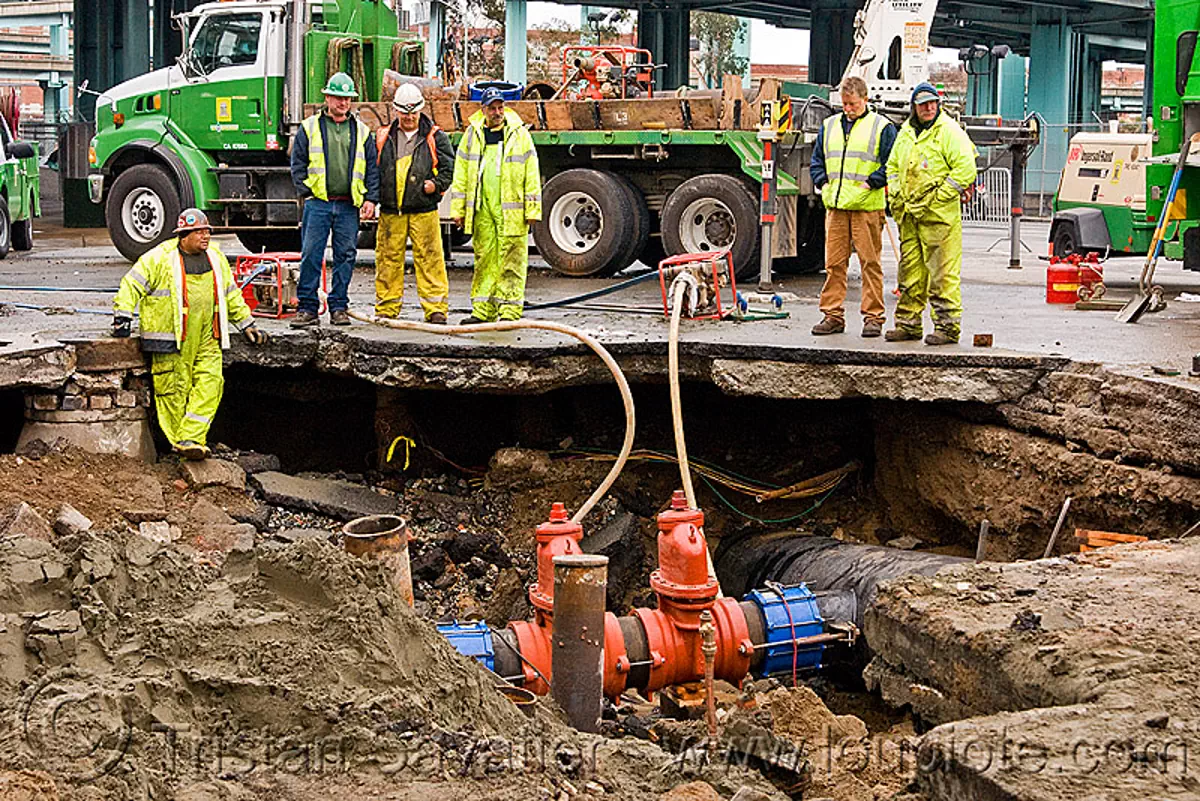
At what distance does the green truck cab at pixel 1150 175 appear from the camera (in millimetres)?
12125

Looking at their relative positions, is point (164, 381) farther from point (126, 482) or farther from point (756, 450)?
point (756, 450)

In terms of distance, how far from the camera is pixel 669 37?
123ft

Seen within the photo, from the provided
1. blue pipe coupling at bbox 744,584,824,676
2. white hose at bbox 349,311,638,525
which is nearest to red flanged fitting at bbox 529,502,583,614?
white hose at bbox 349,311,638,525

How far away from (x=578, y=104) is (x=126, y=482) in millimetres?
6487

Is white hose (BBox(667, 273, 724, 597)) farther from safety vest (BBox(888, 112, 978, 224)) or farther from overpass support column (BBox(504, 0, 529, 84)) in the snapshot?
overpass support column (BBox(504, 0, 529, 84))

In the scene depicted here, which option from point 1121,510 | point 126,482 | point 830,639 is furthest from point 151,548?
point 1121,510

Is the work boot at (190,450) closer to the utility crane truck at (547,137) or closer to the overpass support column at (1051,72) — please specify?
the utility crane truck at (547,137)

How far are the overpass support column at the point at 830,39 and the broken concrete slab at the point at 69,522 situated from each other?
102ft

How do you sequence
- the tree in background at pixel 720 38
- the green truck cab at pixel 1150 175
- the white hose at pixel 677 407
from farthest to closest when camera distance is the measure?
the tree in background at pixel 720 38
the green truck cab at pixel 1150 175
the white hose at pixel 677 407

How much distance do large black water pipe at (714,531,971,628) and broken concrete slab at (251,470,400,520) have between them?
2295 millimetres

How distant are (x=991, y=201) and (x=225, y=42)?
65.0ft

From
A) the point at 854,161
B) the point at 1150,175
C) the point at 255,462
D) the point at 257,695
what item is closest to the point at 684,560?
the point at 257,695

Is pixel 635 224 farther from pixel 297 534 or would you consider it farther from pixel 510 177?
pixel 297 534

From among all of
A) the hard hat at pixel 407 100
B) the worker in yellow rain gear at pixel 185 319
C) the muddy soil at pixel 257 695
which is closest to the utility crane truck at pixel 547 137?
the hard hat at pixel 407 100
